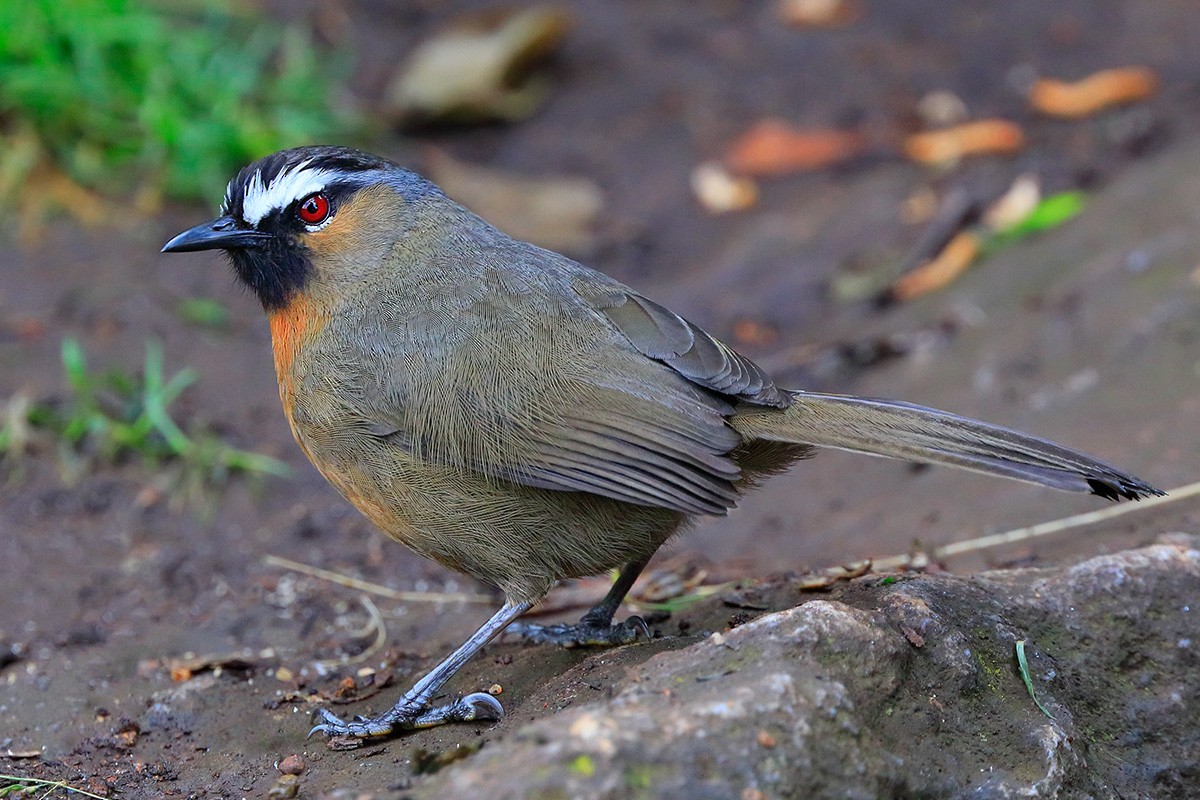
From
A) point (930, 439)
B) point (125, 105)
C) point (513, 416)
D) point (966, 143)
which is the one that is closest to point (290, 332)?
point (513, 416)

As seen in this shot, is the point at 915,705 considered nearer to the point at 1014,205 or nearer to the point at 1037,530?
the point at 1037,530

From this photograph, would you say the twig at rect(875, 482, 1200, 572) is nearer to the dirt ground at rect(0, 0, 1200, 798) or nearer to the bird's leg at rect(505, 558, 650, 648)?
the dirt ground at rect(0, 0, 1200, 798)

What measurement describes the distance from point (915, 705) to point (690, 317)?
16.9 ft

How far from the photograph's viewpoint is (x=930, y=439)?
12.5 ft

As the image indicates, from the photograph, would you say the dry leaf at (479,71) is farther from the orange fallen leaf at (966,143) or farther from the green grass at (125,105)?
the orange fallen leaf at (966,143)

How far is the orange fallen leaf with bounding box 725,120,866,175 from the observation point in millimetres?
9719

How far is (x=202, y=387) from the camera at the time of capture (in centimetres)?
718

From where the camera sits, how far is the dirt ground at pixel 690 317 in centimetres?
439

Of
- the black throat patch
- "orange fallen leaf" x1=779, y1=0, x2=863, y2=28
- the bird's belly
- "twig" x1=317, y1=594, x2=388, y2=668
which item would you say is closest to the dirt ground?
"twig" x1=317, y1=594, x2=388, y2=668

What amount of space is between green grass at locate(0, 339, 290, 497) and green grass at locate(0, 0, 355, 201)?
188cm

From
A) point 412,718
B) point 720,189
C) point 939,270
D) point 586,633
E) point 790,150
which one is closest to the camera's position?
point 412,718

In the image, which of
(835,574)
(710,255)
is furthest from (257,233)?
(710,255)

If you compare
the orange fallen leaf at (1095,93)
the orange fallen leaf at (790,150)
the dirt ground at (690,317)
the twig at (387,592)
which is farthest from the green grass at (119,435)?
the orange fallen leaf at (1095,93)

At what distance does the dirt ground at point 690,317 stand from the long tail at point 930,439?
743 millimetres
